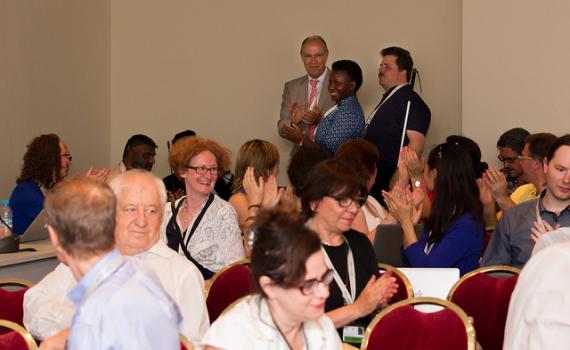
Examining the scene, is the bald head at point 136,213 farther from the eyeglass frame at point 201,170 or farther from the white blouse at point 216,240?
the eyeglass frame at point 201,170

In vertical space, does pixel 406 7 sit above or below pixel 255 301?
above

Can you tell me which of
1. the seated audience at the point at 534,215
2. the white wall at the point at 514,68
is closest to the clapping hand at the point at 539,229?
the seated audience at the point at 534,215

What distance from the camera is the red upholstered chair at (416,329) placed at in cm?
334

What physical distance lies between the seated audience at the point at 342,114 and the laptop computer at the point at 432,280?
321cm

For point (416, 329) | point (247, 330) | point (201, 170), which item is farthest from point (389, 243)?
point (247, 330)

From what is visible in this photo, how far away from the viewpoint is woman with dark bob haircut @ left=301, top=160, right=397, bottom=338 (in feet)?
12.9

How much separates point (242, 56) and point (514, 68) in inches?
120

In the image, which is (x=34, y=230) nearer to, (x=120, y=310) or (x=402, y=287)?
(x=402, y=287)

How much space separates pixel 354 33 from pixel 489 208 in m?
3.56

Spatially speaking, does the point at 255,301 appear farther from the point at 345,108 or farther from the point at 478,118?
the point at 478,118

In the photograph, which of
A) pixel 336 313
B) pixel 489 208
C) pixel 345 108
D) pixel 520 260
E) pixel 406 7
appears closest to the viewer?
pixel 336 313

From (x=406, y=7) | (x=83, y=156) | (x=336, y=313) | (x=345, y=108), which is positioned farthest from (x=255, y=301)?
(x=83, y=156)

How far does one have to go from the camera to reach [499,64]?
764 centimetres

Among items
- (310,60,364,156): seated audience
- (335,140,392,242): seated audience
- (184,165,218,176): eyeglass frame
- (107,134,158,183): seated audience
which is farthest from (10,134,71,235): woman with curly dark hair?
(335,140,392,242): seated audience
